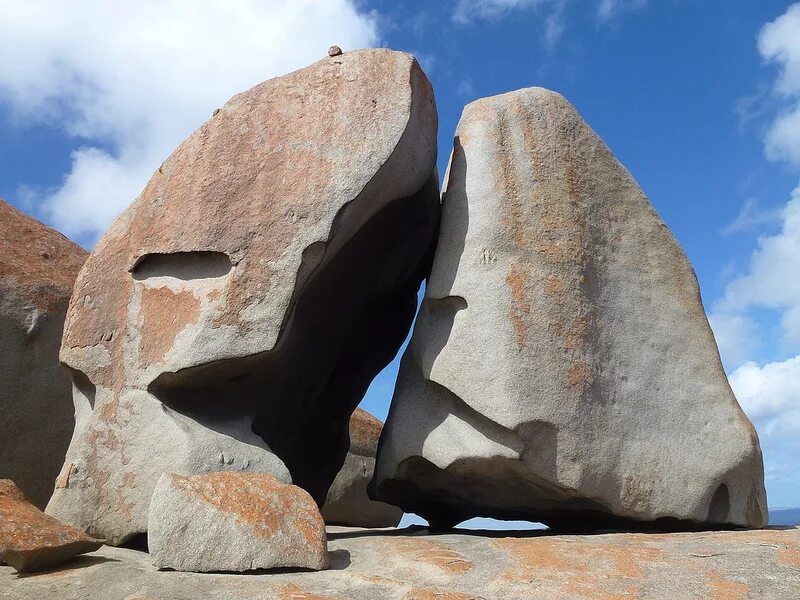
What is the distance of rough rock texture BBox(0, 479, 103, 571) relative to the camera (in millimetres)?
2672

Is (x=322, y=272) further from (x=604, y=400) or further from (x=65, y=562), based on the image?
(x=65, y=562)

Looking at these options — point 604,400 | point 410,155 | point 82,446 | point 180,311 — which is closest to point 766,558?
point 604,400

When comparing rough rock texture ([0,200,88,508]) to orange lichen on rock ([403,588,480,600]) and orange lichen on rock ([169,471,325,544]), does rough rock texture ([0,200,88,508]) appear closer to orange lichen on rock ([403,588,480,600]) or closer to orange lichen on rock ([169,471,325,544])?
orange lichen on rock ([169,471,325,544])

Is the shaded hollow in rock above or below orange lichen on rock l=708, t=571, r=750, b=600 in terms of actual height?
above

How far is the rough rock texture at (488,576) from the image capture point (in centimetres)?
248

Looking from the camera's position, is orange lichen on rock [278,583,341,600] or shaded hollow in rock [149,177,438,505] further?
shaded hollow in rock [149,177,438,505]

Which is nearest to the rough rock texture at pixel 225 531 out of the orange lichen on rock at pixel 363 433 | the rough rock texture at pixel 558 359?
the rough rock texture at pixel 558 359

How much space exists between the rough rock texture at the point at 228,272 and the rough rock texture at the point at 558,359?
1.53 ft

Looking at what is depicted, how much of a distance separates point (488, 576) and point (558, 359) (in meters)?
1.21

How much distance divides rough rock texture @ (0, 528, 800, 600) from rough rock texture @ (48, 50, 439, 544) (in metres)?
0.50

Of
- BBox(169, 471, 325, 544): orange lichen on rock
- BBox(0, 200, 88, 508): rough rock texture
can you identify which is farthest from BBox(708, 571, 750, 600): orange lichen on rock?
BBox(0, 200, 88, 508): rough rock texture

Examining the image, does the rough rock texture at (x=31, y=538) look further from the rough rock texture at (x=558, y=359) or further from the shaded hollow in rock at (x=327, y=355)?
the rough rock texture at (x=558, y=359)

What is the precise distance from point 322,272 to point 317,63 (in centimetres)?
105

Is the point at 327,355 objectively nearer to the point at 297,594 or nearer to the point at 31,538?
the point at 31,538
